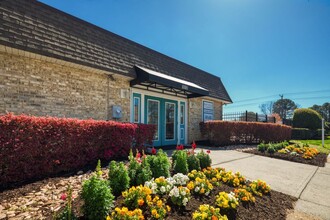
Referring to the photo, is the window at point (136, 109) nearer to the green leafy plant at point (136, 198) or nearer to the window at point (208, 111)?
the window at point (208, 111)

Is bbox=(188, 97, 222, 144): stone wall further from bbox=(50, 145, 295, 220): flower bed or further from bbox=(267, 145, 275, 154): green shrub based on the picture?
bbox=(50, 145, 295, 220): flower bed

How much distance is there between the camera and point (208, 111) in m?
13.3

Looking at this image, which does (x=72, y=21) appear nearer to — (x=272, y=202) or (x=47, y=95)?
(x=47, y=95)

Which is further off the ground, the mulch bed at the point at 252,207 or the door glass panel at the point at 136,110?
the door glass panel at the point at 136,110

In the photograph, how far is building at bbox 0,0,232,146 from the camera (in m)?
5.43

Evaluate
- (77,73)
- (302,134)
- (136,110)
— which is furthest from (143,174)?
(302,134)

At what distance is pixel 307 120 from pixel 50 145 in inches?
959

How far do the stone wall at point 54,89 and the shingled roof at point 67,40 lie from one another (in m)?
0.54

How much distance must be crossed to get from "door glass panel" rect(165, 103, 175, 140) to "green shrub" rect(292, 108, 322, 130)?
17.9 meters

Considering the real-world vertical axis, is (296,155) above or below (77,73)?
below

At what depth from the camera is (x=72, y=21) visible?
718cm

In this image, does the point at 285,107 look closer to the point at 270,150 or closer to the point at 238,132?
the point at 238,132

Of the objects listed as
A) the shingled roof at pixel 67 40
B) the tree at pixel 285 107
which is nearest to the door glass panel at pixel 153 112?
the shingled roof at pixel 67 40

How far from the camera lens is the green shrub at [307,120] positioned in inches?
790
